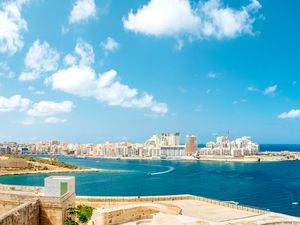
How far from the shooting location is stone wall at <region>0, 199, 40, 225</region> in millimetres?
11000

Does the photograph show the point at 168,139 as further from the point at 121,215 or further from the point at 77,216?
the point at 77,216

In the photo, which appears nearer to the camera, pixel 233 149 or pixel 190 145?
pixel 233 149

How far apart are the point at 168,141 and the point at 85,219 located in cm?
15744

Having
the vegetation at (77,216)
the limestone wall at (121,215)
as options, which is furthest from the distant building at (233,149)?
the vegetation at (77,216)

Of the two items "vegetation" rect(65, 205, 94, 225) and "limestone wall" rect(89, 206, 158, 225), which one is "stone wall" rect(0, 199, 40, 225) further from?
"limestone wall" rect(89, 206, 158, 225)

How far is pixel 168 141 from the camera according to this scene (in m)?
172

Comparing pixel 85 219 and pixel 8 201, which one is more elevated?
pixel 8 201

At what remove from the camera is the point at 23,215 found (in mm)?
11984

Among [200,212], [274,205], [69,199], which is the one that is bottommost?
[274,205]

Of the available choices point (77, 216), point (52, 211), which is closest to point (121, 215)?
point (77, 216)

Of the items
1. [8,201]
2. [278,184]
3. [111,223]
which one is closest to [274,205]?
[278,184]

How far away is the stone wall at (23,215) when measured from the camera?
11.0 meters

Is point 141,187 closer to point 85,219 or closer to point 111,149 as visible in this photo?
point 85,219

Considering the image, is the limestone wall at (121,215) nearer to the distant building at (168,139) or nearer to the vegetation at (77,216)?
the vegetation at (77,216)
